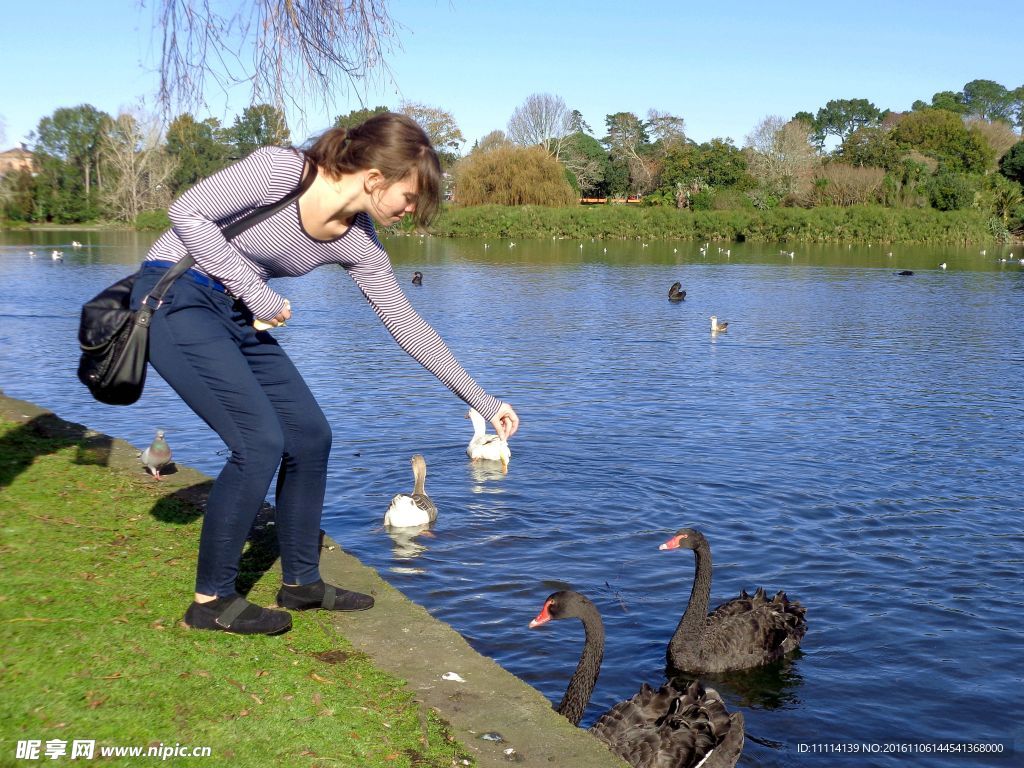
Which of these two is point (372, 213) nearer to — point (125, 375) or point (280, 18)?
point (125, 375)

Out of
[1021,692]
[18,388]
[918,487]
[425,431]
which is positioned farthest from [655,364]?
[1021,692]

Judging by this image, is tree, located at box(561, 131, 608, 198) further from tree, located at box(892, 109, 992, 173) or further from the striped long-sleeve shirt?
the striped long-sleeve shirt

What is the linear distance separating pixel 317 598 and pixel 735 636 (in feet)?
10.8

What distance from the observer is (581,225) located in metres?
71.4

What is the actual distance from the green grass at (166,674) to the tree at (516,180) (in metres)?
71.2

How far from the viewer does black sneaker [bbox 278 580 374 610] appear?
14.8ft

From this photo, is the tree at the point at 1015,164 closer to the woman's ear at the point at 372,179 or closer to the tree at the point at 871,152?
the tree at the point at 871,152

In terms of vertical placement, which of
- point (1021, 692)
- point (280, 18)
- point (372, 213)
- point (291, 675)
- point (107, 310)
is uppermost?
point (280, 18)

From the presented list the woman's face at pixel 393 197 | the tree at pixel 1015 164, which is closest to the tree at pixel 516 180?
the tree at pixel 1015 164

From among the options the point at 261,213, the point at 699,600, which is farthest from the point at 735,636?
the point at 261,213

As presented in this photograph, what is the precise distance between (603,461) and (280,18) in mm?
6494

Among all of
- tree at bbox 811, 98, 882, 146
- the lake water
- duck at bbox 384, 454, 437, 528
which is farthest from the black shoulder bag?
tree at bbox 811, 98, 882, 146

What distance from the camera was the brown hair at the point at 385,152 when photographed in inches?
148

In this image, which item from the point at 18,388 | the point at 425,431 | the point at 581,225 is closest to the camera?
the point at 425,431
